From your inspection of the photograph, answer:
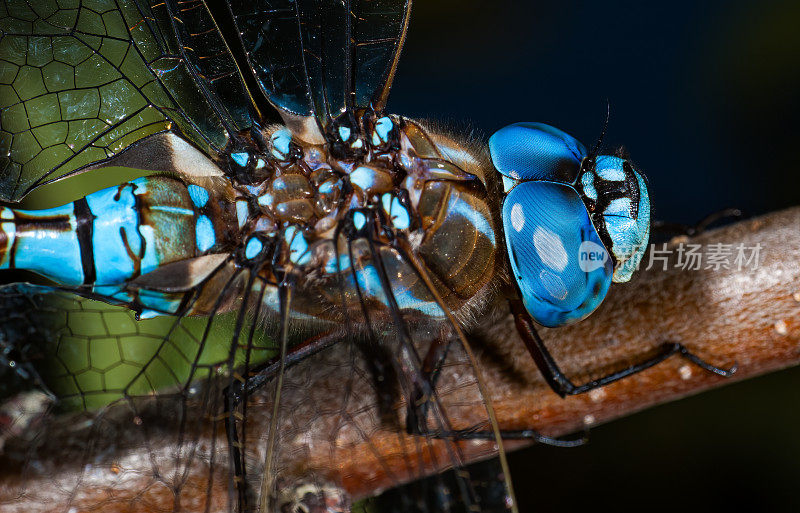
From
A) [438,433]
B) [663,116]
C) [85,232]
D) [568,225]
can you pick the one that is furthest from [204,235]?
[663,116]

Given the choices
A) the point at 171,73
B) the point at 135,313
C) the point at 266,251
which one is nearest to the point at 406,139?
the point at 266,251

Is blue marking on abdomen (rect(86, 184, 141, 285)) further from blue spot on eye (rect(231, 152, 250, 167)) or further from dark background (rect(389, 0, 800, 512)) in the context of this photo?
dark background (rect(389, 0, 800, 512))

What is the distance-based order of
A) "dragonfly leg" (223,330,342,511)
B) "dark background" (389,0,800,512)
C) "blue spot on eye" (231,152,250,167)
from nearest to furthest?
"dragonfly leg" (223,330,342,511) < "blue spot on eye" (231,152,250,167) < "dark background" (389,0,800,512)

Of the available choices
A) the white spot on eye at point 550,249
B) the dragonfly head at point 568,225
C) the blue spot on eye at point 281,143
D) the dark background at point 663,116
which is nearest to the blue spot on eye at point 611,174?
the dragonfly head at point 568,225

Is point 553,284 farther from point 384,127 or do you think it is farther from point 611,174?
point 384,127

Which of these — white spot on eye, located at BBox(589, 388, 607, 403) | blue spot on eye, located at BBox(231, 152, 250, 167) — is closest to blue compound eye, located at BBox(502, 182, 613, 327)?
white spot on eye, located at BBox(589, 388, 607, 403)

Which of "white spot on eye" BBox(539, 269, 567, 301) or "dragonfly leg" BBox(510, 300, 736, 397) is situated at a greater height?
"white spot on eye" BBox(539, 269, 567, 301)

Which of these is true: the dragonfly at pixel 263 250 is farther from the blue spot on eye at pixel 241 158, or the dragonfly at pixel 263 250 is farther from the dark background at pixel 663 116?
the dark background at pixel 663 116

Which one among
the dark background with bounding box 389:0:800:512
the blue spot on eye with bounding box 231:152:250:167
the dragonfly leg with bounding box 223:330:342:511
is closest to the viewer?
the dragonfly leg with bounding box 223:330:342:511
